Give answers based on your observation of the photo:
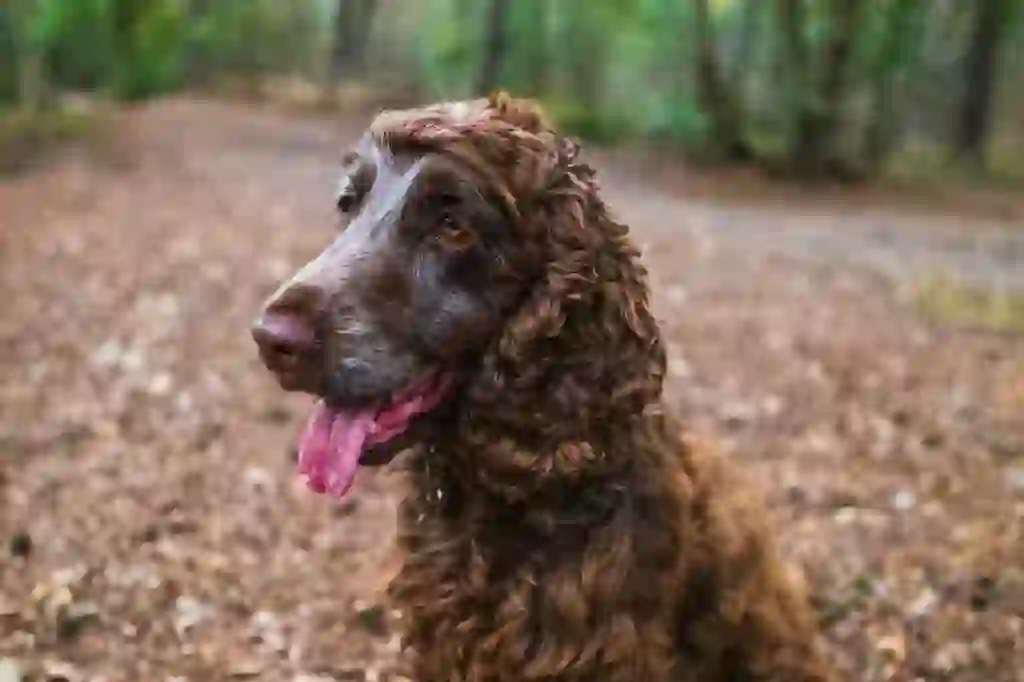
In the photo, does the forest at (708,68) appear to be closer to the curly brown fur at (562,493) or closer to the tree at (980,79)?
the tree at (980,79)

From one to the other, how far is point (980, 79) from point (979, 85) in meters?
0.14

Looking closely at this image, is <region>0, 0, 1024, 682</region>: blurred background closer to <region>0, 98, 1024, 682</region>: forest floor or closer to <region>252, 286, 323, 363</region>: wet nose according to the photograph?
<region>0, 98, 1024, 682</region>: forest floor

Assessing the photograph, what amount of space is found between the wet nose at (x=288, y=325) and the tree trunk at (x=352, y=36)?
37381 mm

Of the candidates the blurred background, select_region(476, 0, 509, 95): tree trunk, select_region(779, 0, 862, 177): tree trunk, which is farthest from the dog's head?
select_region(476, 0, 509, 95): tree trunk

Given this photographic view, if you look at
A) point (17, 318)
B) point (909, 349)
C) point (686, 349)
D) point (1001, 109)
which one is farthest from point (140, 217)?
point (1001, 109)

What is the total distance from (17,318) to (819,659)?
8684mm

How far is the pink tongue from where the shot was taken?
2.96 meters

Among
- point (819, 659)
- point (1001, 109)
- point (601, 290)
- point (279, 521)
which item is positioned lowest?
point (1001, 109)

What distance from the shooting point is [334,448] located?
300 centimetres

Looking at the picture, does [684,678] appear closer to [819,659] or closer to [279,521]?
[819,659]

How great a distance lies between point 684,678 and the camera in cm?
348

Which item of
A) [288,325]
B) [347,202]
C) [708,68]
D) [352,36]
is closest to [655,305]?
[347,202]

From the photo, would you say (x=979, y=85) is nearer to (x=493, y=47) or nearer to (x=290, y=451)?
(x=493, y=47)

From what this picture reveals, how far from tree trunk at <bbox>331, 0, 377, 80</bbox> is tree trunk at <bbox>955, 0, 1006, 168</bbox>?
19.4 metres
